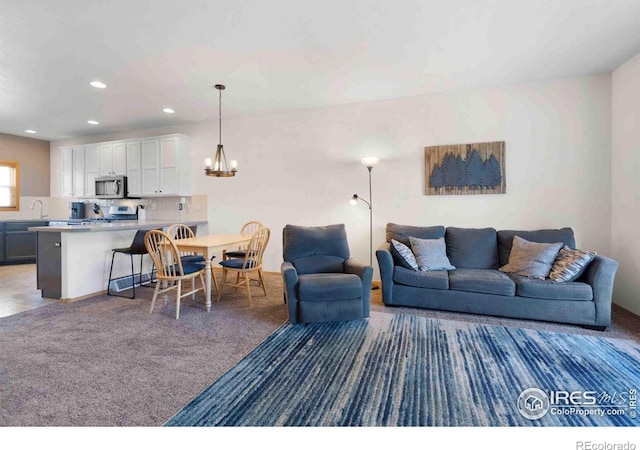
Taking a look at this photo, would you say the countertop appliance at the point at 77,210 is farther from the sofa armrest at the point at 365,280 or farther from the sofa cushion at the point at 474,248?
the sofa cushion at the point at 474,248

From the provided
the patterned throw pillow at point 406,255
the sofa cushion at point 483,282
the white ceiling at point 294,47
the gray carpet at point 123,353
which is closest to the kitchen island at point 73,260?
the gray carpet at point 123,353

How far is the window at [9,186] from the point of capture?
6.20 m

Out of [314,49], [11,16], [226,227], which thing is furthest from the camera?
[226,227]

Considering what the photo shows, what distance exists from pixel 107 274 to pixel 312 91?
3.64 meters

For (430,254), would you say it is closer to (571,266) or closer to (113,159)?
(571,266)

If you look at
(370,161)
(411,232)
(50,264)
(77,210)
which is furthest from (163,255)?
(77,210)

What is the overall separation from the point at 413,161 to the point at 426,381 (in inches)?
121

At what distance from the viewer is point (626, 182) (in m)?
3.30

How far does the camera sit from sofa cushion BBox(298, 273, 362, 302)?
290 cm

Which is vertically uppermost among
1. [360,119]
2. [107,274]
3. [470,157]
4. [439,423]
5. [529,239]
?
[360,119]

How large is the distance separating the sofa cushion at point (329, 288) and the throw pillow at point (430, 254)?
94 cm

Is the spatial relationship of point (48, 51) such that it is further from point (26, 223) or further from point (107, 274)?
point (26, 223)
